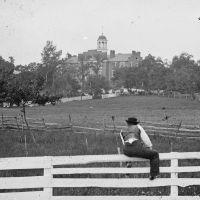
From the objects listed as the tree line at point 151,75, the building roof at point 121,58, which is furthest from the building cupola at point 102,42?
the tree line at point 151,75

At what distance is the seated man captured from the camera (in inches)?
327

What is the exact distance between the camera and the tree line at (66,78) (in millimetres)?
28875

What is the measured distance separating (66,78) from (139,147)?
91703 mm

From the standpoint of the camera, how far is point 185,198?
27.3ft

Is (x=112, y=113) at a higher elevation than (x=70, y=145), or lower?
higher

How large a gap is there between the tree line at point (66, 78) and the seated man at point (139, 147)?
16.1 m

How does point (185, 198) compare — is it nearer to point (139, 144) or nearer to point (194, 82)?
point (139, 144)

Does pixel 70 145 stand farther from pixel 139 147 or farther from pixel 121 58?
pixel 121 58

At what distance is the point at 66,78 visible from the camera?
99.6m

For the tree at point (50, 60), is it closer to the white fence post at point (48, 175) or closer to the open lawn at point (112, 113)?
the open lawn at point (112, 113)

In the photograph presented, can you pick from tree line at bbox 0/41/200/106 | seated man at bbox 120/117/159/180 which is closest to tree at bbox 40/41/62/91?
tree line at bbox 0/41/200/106

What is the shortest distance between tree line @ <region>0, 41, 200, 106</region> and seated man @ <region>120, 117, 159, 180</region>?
52.7ft

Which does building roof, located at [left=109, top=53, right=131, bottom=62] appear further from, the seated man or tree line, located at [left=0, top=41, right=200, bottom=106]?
the seated man

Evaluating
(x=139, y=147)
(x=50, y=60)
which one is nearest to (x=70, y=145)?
(x=139, y=147)
